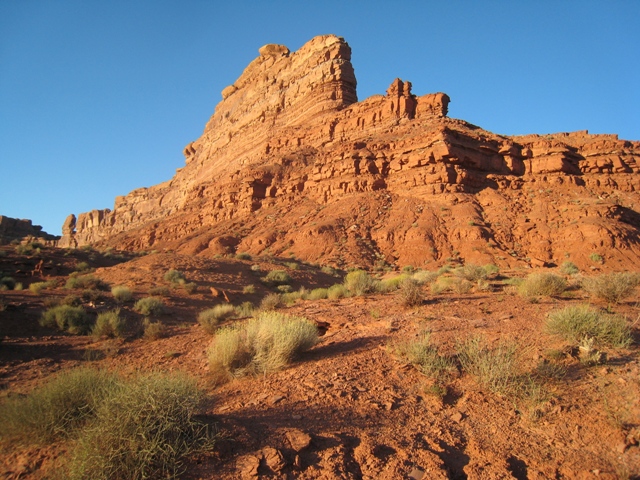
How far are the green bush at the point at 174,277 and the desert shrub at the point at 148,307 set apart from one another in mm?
3698

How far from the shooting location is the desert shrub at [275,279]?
18191mm

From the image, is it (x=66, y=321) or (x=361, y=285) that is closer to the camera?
(x=66, y=321)

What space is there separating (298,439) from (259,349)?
2.33 m

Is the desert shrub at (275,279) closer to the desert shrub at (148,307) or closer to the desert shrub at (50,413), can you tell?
the desert shrub at (148,307)

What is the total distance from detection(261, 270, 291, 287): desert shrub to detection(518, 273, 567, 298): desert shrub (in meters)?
11.4

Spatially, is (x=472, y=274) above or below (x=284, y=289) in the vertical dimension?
above

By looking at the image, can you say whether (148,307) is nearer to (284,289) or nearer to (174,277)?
(174,277)

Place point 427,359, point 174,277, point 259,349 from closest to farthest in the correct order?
1. point 427,359
2. point 259,349
3. point 174,277

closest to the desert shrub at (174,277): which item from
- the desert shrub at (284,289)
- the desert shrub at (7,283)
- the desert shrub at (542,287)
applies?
the desert shrub at (284,289)

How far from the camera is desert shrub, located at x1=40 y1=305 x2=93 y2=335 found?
9580mm

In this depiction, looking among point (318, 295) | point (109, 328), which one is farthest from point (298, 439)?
point (318, 295)

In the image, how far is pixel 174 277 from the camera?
15.9 m

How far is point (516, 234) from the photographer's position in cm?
2816

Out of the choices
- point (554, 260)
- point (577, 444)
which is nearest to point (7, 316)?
point (577, 444)
